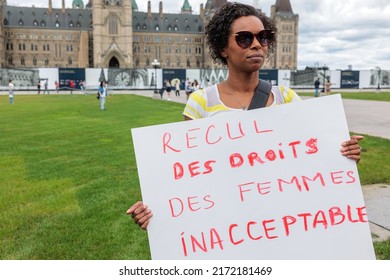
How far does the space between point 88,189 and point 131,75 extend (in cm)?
4997

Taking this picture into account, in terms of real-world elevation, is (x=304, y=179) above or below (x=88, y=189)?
above

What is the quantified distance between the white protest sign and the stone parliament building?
339 feet

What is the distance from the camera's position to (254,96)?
2.45m

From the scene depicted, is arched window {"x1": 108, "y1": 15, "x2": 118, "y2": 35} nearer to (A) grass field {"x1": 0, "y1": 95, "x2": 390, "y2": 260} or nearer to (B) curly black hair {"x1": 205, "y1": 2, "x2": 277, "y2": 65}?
(A) grass field {"x1": 0, "y1": 95, "x2": 390, "y2": 260}

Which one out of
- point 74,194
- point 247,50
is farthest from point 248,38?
point 74,194

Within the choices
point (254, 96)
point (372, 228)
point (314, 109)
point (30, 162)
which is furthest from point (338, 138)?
point (30, 162)

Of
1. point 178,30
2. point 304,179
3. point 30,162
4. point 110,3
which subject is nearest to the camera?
point 304,179

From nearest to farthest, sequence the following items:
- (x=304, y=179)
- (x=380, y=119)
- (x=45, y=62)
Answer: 1. (x=304, y=179)
2. (x=380, y=119)
3. (x=45, y=62)

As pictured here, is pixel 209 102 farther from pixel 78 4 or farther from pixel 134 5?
pixel 78 4

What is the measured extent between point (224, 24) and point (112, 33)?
111 meters

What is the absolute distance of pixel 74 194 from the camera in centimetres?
646

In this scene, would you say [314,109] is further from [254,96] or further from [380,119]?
[380,119]

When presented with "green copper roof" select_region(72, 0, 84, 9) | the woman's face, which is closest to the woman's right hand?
the woman's face

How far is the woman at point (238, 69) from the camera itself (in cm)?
238
